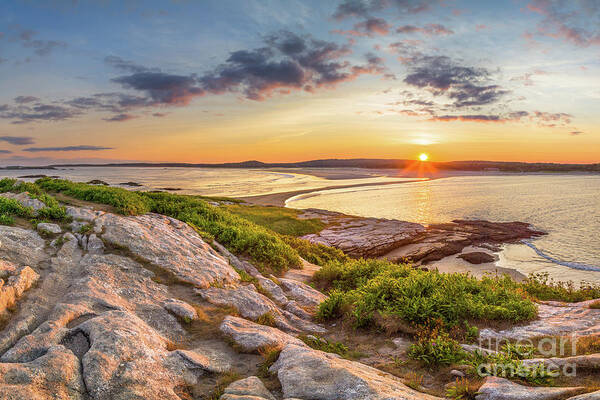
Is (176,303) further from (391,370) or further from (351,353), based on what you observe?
(391,370)

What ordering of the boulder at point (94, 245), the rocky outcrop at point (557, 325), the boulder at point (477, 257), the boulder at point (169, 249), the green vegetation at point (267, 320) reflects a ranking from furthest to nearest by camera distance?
1. the boulder at point (477, 257)
2. the boulder at point (169, 249)
3. the boulder at point (94, 245)
4. the green vegetation at point (267, 320)
5. the rocky outcrop at point (557, 325)

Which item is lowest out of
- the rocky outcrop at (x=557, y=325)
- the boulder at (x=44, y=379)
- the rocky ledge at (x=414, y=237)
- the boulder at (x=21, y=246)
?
the rocky ledge at (x=414, y=237)

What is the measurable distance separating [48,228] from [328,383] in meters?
10.1

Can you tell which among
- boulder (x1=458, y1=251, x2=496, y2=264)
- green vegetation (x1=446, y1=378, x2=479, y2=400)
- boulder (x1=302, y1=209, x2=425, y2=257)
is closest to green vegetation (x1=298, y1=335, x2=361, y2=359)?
green vegetation (x1=446, y1=378, x2=479, y2=400)

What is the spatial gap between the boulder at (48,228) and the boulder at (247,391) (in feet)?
27.9

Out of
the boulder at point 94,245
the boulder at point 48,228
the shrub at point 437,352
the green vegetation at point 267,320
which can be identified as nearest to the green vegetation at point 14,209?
the boulder at point 48,228

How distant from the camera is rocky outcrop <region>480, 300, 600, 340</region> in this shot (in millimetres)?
8977

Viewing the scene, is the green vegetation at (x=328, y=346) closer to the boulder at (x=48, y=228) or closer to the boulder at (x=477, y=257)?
the boulder at (x=48, y=228)

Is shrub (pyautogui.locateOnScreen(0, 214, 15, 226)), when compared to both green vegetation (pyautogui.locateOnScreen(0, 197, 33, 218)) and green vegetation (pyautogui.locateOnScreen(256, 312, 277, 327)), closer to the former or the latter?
green vegetation (pyautogui.locateOnScreen(0, 197, 33, 218))

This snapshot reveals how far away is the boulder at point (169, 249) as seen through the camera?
10.8 m

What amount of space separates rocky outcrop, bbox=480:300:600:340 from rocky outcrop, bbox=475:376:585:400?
3.42 metres

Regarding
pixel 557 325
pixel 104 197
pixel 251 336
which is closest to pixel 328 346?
pixel 251 336

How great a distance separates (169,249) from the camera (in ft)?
38.4

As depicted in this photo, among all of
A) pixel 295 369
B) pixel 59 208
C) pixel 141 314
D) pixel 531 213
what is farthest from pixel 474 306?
pixel 531 213
